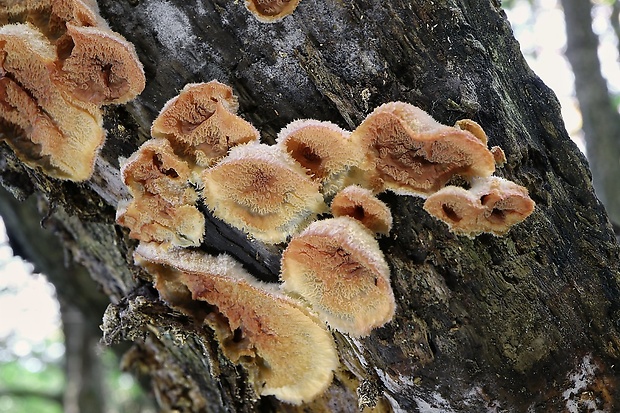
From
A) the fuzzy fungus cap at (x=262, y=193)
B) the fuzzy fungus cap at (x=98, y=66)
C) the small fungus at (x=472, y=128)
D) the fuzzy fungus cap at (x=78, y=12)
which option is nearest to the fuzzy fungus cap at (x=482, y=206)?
the small fungus at (x=472, y=128)

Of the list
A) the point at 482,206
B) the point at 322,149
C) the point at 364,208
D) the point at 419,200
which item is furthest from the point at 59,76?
the point at 482,206

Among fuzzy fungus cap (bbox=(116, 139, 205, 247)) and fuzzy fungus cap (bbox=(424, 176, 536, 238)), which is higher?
fuzzy fungus cap (bbox=(424, 176, 536, 238))

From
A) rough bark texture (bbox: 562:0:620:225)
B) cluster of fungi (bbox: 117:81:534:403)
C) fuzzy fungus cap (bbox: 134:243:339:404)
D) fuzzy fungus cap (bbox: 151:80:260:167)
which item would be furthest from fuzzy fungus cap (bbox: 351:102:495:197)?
rough bark texture (bbox: 562:0:620:225)

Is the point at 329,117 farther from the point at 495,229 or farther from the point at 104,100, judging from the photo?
the point at 104,100

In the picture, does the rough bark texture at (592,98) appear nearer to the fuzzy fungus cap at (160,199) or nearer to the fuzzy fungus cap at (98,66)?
the fuzzy fungus cap at (160,199)

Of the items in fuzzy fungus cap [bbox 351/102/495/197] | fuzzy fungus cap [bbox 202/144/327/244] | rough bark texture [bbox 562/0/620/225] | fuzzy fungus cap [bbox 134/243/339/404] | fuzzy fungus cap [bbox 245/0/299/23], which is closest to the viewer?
fuzzy fungus cap [bbox 351/102/495/197]

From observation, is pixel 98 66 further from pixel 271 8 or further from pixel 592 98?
pixel 592 98

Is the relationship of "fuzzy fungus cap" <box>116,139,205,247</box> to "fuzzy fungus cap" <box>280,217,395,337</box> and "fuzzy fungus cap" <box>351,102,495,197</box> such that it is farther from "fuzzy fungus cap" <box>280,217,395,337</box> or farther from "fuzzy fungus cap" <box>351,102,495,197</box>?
"fuzzy fungus cap" <box>351,102,495,197</box>
